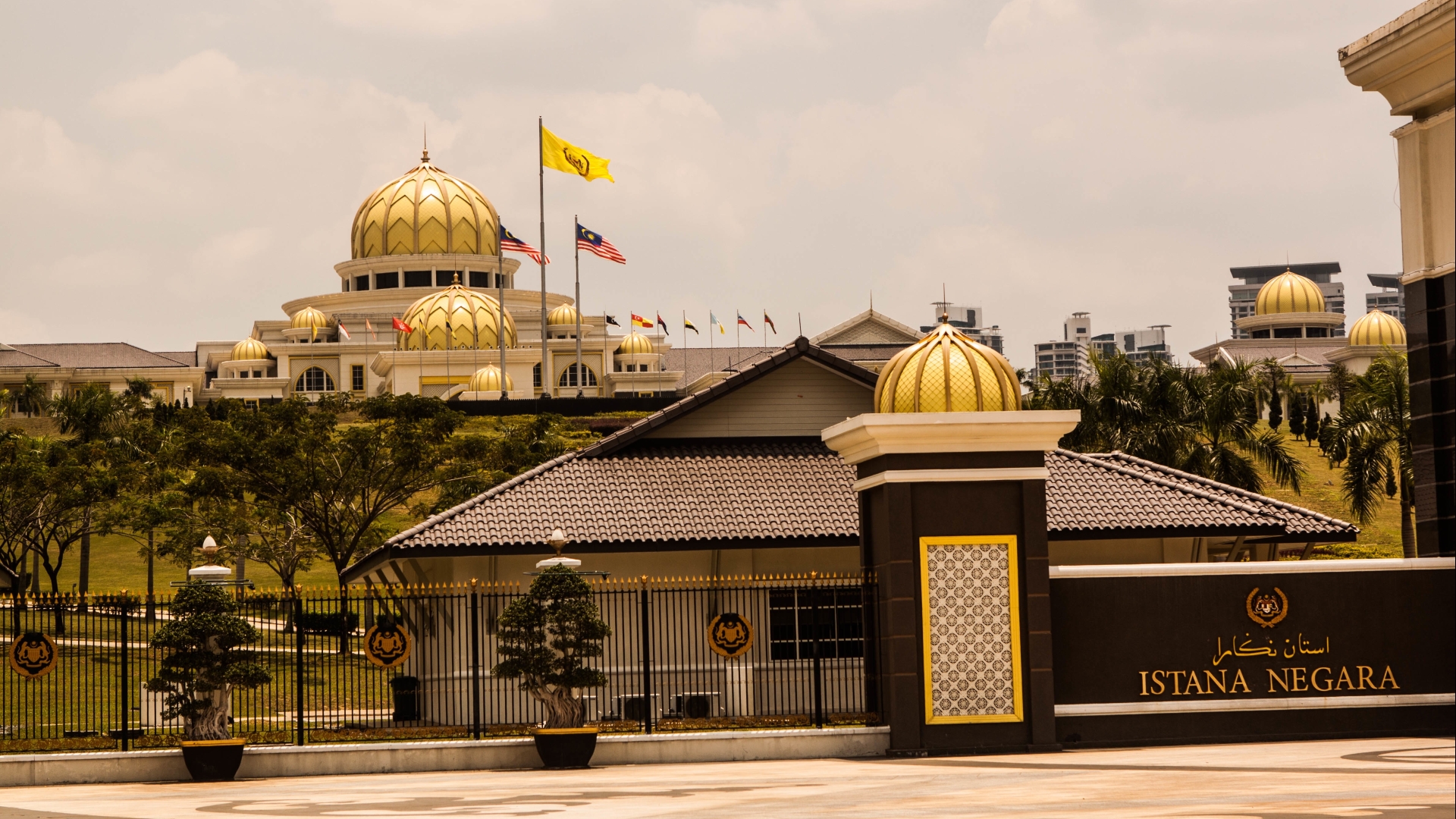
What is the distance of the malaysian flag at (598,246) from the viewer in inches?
2544

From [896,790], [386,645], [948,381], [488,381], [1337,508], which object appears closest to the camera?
[896,790]

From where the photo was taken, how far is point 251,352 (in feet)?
339

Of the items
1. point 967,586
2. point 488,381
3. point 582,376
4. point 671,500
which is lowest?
point 967,586

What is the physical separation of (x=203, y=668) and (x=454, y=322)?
6935 centimetres

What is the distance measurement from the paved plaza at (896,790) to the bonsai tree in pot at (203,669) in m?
1.04

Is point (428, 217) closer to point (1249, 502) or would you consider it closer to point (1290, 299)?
point (1290, 299)

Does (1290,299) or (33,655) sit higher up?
(1290,299)

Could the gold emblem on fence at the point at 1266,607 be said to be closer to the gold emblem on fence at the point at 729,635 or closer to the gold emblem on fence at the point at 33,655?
the gold emblem on fence at the point at 729,635

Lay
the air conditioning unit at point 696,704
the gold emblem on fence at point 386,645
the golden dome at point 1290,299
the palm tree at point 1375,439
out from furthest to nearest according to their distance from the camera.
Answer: the golden dome at point 1290,299 < the palm tree at point 1375,439 < the air conditioning unit at point 696,704 < the gold emblem on fence at point 386,645

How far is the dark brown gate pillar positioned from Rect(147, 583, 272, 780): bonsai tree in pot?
24.8ft

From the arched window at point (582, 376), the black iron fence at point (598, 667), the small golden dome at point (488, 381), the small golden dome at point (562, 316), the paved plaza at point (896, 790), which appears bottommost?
the paved plaza at point (896, 790)

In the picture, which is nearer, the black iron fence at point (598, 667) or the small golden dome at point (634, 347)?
the black iron fence at point (598, 667)

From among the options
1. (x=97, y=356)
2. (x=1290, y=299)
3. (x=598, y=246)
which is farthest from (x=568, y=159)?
(x=1290, y=299)

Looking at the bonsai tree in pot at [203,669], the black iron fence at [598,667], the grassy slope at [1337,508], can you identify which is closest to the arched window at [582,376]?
the grassy slope at [1337,508]
